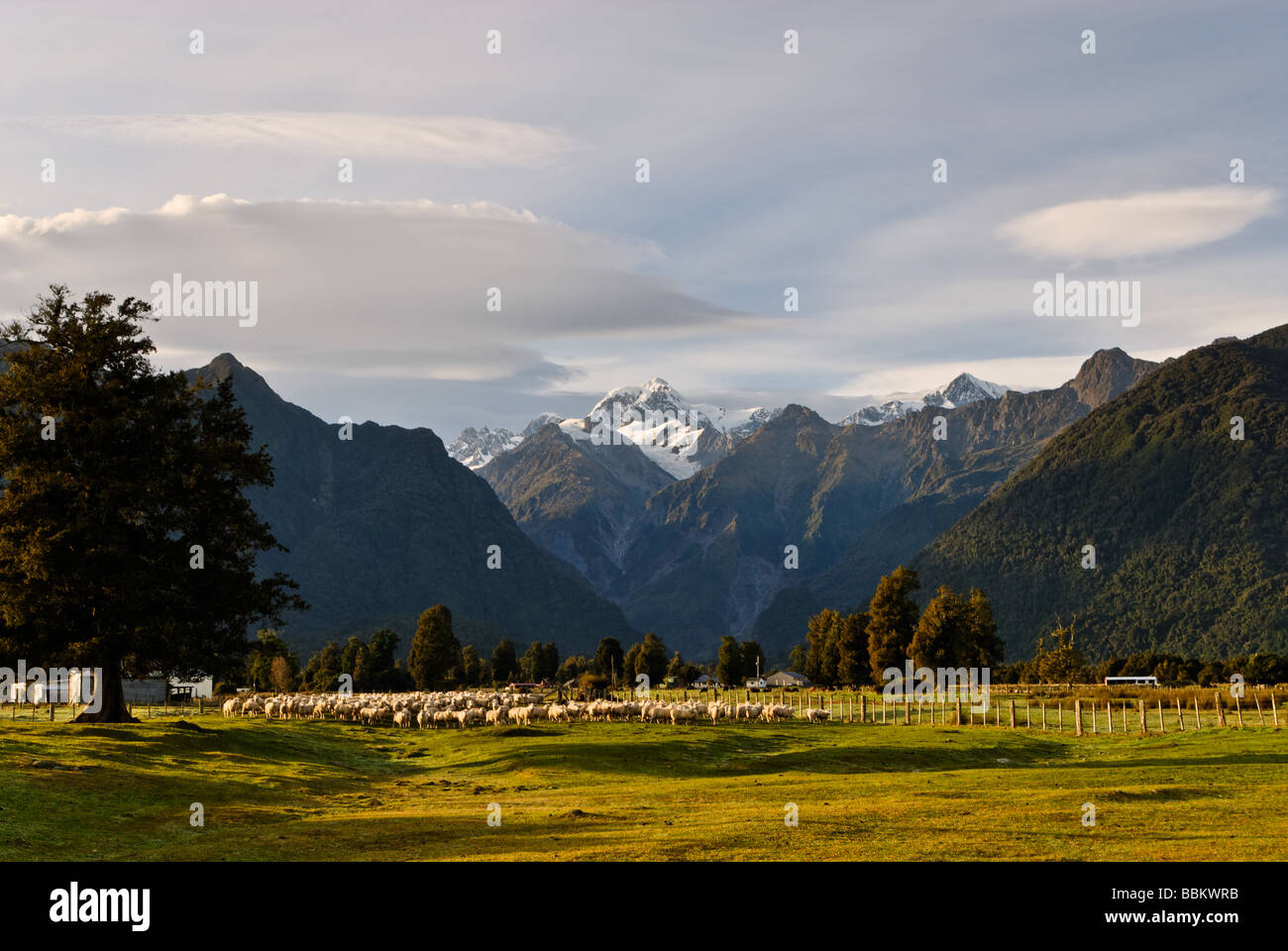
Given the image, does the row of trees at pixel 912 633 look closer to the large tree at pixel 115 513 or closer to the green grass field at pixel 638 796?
the green grass field at pixel 638 796

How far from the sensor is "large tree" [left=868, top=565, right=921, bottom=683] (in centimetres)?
9669

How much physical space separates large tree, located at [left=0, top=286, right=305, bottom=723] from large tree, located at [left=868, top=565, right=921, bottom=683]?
5573 centimetres

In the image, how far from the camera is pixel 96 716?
55.0 m

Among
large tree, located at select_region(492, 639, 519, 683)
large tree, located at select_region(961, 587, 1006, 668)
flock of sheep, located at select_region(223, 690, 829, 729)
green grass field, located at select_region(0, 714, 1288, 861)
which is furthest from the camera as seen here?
large tree, located at select_region(492, 639, 519, 683)

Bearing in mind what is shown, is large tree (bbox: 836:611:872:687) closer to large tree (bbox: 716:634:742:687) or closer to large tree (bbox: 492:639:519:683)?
large tree (bbox: 716:634:742:687)

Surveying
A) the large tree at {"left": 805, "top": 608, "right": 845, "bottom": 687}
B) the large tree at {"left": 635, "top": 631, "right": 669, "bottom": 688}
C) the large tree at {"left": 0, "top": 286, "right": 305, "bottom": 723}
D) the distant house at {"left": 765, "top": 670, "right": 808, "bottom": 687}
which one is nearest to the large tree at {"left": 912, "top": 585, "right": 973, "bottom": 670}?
the large tree at {"left": 805, "top": 608, "right": 845, "bottom": 687}

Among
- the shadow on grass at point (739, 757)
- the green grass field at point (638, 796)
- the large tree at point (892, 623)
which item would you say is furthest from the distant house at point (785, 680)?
the shadow on grass at point (739, 757)

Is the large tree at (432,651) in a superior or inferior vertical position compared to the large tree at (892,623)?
inferior

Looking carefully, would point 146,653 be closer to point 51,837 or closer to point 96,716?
point 96,716

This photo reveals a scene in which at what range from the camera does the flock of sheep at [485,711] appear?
8712cm

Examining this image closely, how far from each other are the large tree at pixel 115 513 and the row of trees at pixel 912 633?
172 feet

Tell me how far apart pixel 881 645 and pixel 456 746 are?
45.0m
